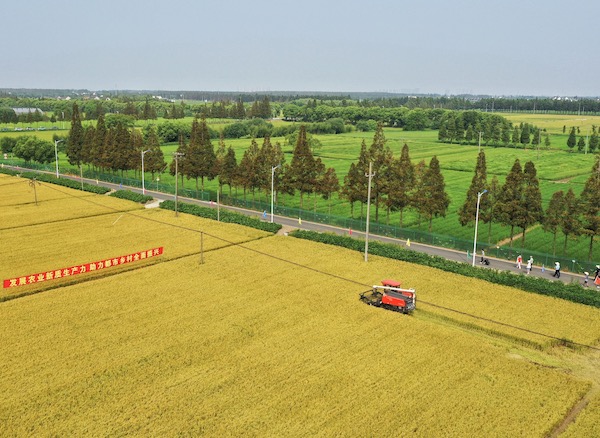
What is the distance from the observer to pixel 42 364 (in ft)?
80.4

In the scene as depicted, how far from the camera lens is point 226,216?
55906mm

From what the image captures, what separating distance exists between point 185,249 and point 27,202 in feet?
104

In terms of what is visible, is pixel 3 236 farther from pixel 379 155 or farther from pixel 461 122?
pixel 461 122

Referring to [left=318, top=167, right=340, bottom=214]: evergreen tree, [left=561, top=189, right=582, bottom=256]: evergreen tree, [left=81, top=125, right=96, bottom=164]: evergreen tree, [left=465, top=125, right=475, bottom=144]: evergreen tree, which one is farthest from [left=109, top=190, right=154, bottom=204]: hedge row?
[left=465, top=125, right=475, bottom=144]: evergreen tree

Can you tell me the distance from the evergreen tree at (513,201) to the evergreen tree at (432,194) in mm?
5813

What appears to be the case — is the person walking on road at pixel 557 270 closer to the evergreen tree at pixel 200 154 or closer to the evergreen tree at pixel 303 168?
the evergreen tree at pixel 303 168

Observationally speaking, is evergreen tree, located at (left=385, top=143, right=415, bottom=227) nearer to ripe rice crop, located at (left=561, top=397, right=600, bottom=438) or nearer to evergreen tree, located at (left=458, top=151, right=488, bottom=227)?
evergreen tree, located at (left=458, top=151, right=488, bottom=227)

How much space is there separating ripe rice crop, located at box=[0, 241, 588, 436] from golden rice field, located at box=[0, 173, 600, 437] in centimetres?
7

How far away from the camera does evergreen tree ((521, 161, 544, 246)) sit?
1710 inches

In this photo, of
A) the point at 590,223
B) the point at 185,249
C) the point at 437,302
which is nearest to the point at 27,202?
the point at 185,249

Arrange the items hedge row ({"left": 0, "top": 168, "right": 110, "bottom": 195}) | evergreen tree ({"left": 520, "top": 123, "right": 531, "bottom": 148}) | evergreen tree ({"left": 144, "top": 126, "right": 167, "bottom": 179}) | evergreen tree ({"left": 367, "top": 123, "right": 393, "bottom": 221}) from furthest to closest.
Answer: evergreen tree ({"left": 520, "top": 123, "right": 531, "bottom": 148})
evergreen tree ({"left": 144, "top": 126, "right": 167, "bottom": 179})
hedge row ({"left": 0, "top": 168, "right": 110, "bottom": 195})
evergreen tree ({"left": 367, "top": 123, "right": 393, "bottom": 221})

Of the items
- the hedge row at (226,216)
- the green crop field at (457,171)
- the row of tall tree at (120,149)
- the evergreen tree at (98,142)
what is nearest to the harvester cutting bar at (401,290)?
the green crop field at (457,171)

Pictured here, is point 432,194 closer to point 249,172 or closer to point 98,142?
point 249,172

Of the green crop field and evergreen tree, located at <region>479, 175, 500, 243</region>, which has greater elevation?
evergreen tree, located at <region>479, 175, 500, 243</region>
